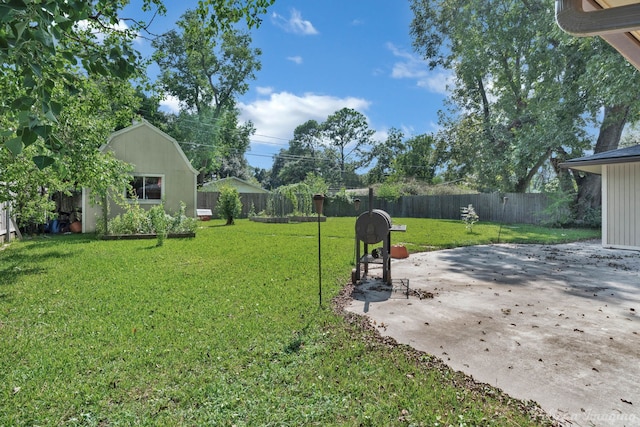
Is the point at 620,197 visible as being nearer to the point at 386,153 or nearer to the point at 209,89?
the point at 209,89

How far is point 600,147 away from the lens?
1404 cm

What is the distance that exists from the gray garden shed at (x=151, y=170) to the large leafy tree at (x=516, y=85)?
13.7 meters

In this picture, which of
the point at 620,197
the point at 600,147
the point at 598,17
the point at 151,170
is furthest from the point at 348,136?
the point at 598,17

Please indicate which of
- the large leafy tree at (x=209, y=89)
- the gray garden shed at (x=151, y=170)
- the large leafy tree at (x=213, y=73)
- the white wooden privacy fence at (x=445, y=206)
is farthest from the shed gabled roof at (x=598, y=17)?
the large leafy tree at (x=213, y=73)

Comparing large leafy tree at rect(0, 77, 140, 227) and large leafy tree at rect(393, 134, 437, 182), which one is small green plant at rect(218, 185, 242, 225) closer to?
large leafy tree at rect(0, 77, 140, 227)

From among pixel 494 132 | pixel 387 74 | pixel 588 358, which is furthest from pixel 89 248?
pixel 387 74

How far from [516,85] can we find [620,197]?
968 cm

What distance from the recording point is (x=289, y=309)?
13.1ft

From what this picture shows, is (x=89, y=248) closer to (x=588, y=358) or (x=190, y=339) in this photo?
(x=190, y=339)

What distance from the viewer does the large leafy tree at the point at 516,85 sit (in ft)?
39.4

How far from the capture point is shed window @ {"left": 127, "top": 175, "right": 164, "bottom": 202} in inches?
528

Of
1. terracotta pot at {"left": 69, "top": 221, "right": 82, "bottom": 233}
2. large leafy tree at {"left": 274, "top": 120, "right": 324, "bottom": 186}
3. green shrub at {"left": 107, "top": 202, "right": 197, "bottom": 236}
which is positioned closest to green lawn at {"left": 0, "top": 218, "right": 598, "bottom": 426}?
green shrub at {"left": 107, "top": 202, "right": 197, "bottom": 236}

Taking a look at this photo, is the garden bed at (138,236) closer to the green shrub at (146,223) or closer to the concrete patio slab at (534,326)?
the green shrub at (146,223)

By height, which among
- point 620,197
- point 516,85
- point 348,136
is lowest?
point 620,197
